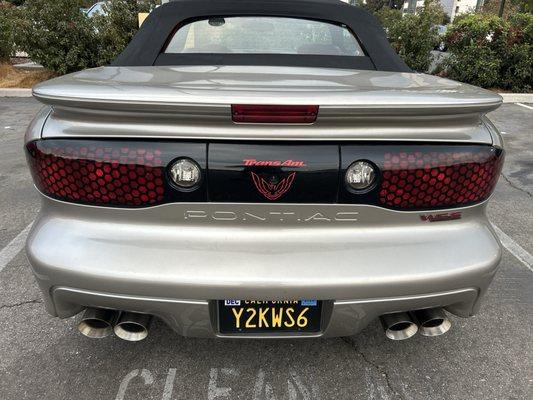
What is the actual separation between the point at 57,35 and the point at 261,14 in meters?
8.79

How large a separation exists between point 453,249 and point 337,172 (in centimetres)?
57

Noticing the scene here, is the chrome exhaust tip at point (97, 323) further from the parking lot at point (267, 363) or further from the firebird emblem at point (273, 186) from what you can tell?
the firebird emblem at point (273, 186)

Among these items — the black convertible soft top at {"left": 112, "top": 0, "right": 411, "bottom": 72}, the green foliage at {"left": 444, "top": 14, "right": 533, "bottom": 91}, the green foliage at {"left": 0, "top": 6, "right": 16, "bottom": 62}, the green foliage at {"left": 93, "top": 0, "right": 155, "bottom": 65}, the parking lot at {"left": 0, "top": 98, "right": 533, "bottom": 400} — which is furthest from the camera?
the green foliage at {"left": 0, "top": 6, "right": 16, "bottom": 62}

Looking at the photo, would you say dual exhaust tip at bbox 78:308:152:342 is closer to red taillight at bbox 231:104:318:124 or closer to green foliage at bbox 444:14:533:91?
red taillight at bbox 231:104:318:124

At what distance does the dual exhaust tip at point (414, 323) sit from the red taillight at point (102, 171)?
3.61 ft

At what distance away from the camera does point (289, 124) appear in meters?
1.56

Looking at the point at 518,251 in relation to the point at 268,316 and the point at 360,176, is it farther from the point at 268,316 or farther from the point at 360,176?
the point at 268,316

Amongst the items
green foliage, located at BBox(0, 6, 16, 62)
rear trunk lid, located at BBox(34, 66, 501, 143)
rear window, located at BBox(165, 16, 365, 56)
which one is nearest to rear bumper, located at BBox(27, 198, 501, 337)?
rear trunk lid, located at BBox(34, 66, 501, 143)

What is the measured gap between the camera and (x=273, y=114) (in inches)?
60.3

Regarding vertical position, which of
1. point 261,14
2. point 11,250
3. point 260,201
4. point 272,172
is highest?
point 261,14

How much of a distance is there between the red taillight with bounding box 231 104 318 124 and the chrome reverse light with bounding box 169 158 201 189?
24 cm

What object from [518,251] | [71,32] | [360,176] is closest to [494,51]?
[518,251]

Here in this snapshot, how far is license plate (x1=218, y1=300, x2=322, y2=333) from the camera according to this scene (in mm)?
1674

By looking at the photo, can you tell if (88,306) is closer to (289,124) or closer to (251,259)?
(251,259)
